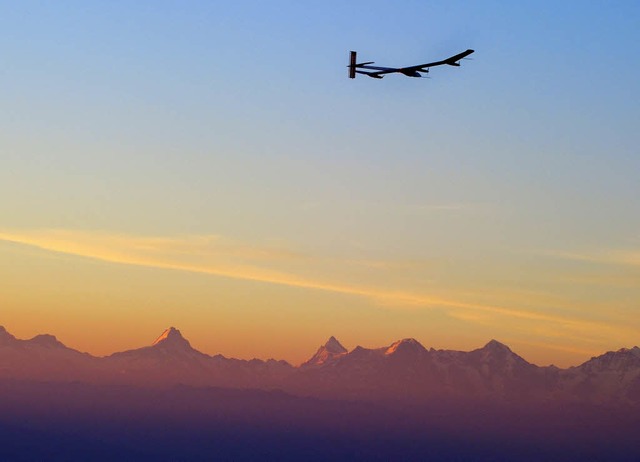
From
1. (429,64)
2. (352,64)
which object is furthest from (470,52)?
(352,64)

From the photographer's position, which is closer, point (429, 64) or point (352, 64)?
point (429, 64)

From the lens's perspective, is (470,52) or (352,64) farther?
(352,64)

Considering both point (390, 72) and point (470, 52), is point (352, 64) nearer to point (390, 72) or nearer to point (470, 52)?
point (390, 72)

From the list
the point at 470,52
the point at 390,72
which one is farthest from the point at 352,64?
the point at 470,52

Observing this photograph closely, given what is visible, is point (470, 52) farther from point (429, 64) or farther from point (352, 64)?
point (352, 64)
